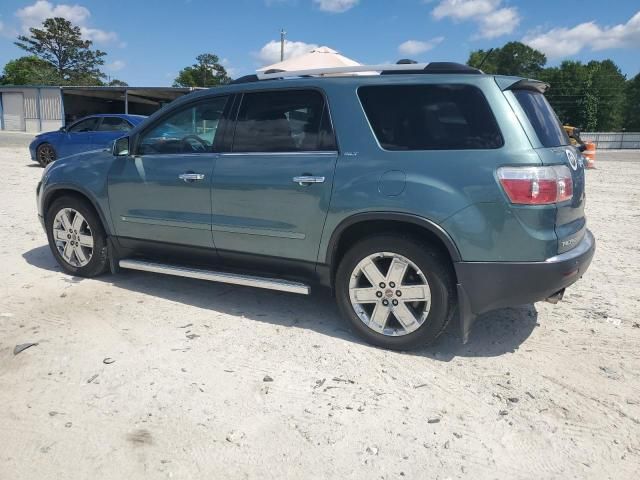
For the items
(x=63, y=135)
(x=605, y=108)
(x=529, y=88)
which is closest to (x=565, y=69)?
(x=605, y=108)

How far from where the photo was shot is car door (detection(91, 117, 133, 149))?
13086mm

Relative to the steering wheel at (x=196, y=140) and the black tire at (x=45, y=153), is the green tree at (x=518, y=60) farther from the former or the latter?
the steering wheel at (x=196, y=140)

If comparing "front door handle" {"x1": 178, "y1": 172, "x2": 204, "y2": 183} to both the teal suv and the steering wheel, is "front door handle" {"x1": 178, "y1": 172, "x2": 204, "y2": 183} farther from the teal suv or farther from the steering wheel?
the steering wheel

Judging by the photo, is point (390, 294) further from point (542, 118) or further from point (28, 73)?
point (28, 73)

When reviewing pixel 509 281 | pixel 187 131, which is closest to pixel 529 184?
pixel 509 281

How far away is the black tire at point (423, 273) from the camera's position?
3262 millimetres

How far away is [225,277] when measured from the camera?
4.02 meters

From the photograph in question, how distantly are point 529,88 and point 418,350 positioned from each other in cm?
194

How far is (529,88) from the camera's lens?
3.44m

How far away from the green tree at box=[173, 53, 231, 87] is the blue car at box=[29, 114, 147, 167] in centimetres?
6814

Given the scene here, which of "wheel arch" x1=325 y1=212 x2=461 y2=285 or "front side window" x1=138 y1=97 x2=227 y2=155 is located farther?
"front side window" x1=138 y1=97 x2=227 y2=155

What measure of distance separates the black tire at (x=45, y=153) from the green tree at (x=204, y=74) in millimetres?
68118

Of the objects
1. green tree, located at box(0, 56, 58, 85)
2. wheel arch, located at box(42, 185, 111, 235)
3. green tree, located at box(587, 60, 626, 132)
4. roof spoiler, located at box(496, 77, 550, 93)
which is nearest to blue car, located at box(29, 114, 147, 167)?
wheel arch, located at box(42, 185, 111, 235)

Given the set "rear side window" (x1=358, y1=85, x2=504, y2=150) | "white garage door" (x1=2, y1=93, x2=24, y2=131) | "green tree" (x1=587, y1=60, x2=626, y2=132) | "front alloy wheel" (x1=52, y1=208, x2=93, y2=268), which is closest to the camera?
"rear side window" (x1=358, y1=85, x2=504, y2=150)
